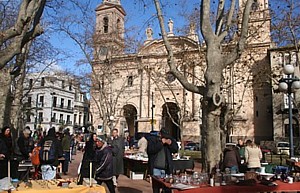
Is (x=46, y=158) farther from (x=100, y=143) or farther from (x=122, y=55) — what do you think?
(x=122, y=55)

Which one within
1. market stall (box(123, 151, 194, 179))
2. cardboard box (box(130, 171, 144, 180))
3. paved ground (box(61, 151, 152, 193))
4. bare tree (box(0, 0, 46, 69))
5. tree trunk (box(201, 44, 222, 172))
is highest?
bare tree (box(0, 0, 46, 69))

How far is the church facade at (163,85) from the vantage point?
83.3 ft

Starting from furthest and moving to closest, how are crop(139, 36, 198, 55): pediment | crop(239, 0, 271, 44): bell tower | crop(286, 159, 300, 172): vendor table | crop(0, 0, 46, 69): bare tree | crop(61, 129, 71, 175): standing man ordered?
crop(139, 36, 198, 55): pediment → crop(239, 0, 271, 44): bell tower → crop(61, 129, 71, 175): standing man → crop(286, 159, 300, 172): vendor table → crop(0, 0, 46, 69): bare tree

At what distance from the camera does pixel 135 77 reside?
43219 millimetres

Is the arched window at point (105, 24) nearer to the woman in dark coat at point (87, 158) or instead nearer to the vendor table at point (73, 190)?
the woman in dark coat at point (87, 158)

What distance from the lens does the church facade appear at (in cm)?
2538

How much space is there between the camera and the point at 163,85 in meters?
42.3

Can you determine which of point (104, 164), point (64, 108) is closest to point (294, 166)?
point (104, 164)

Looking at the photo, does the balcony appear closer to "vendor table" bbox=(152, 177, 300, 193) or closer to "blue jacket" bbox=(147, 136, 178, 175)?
"blue jacket" bbox=(147, 136, 178, 175)

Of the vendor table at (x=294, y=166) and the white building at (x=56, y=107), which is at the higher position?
the white building at (x=56, y=107)

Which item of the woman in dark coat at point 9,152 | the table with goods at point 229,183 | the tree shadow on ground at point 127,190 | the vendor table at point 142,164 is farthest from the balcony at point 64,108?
the table with goods at point 229,183

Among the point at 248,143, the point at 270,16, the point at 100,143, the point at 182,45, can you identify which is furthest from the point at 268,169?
the point at 182,45

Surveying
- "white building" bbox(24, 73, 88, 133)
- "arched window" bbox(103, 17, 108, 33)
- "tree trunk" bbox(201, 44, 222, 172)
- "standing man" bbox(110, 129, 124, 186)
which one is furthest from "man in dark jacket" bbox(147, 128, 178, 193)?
"white building" bbox(24, 73, 88, 133)

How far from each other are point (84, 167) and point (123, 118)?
125 feet
